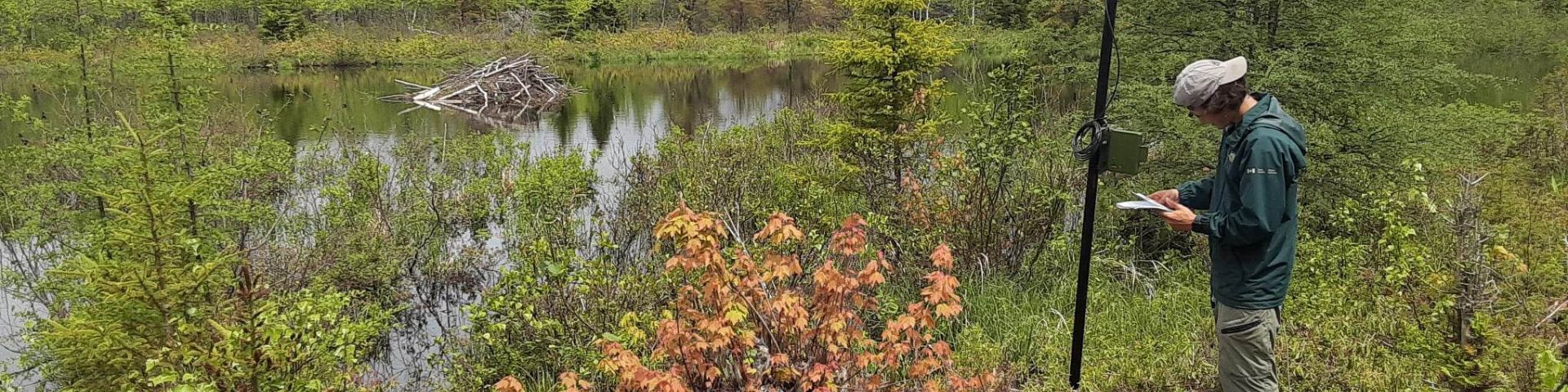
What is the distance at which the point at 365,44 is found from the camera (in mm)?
30172

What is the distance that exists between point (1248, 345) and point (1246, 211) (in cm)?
52

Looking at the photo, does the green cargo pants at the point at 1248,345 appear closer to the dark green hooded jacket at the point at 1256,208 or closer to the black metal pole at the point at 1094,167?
the dark green hooded jacket at the point at 1256,208

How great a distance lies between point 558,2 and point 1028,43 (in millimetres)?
30752

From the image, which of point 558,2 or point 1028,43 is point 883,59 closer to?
point 1028,43

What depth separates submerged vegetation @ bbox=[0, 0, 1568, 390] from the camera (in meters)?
3.27

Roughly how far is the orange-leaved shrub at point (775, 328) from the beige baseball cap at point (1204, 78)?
3.46ft

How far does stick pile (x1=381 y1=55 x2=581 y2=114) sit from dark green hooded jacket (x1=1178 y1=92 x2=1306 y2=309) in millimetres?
16882

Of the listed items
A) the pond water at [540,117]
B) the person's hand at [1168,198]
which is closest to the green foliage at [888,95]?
the pond water at [540,117]

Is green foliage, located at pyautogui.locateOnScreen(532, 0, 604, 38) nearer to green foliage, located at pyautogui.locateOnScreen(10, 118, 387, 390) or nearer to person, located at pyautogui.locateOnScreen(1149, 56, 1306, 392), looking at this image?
green foliage, located at pyautogui.locateOnScreen(10, 118, 387, 390)

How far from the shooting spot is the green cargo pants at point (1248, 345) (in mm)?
2652

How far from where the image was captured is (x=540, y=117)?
16781mm

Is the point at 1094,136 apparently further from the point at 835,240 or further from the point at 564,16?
the point at 564,16

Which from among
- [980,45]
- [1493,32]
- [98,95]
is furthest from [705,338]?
[980,45]

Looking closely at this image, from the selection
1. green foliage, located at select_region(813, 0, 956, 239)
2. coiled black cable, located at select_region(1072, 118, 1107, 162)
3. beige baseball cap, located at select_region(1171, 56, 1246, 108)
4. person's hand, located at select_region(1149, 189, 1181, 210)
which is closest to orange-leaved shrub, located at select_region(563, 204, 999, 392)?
coiled black cable, located at select_region(1072, 118, 1107, 162)
